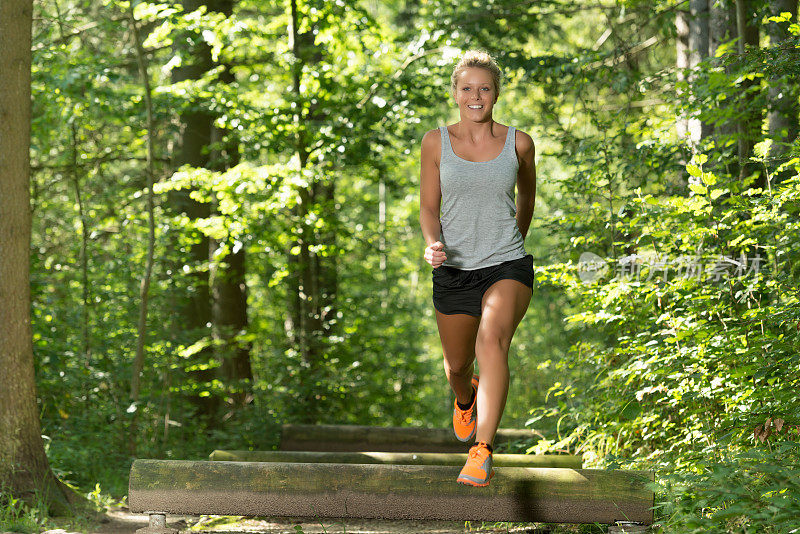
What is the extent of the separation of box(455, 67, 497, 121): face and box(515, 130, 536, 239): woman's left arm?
26 cm

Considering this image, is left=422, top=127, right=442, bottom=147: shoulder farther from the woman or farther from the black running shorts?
the black running shorts

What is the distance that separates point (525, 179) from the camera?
16.1ft

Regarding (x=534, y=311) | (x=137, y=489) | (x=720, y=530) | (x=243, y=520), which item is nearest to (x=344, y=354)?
(x=243, y=520)

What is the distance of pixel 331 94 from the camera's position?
36.1ft

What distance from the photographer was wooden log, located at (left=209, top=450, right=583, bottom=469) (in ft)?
21.5

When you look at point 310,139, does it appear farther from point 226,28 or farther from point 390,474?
point 390,474

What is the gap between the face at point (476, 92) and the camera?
4.70m

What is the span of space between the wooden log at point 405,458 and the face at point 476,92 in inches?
116

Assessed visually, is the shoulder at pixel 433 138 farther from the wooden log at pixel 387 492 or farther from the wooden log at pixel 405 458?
the wooden log at pixel 405 458

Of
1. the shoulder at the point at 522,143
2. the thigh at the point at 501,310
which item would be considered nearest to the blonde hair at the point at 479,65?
the shoulder at the point at 522,143

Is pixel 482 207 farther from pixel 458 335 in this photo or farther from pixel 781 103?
pixel 781 103

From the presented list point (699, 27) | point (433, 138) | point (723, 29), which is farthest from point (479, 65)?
point (699, 27)

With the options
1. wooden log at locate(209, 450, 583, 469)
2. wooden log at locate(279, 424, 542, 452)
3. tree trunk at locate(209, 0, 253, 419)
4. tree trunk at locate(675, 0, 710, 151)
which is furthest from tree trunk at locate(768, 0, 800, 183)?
tree trunk at locate(209, 0, 253, 419)

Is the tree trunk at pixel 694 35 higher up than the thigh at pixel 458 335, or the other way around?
the tree trunk at pixel 694 35
